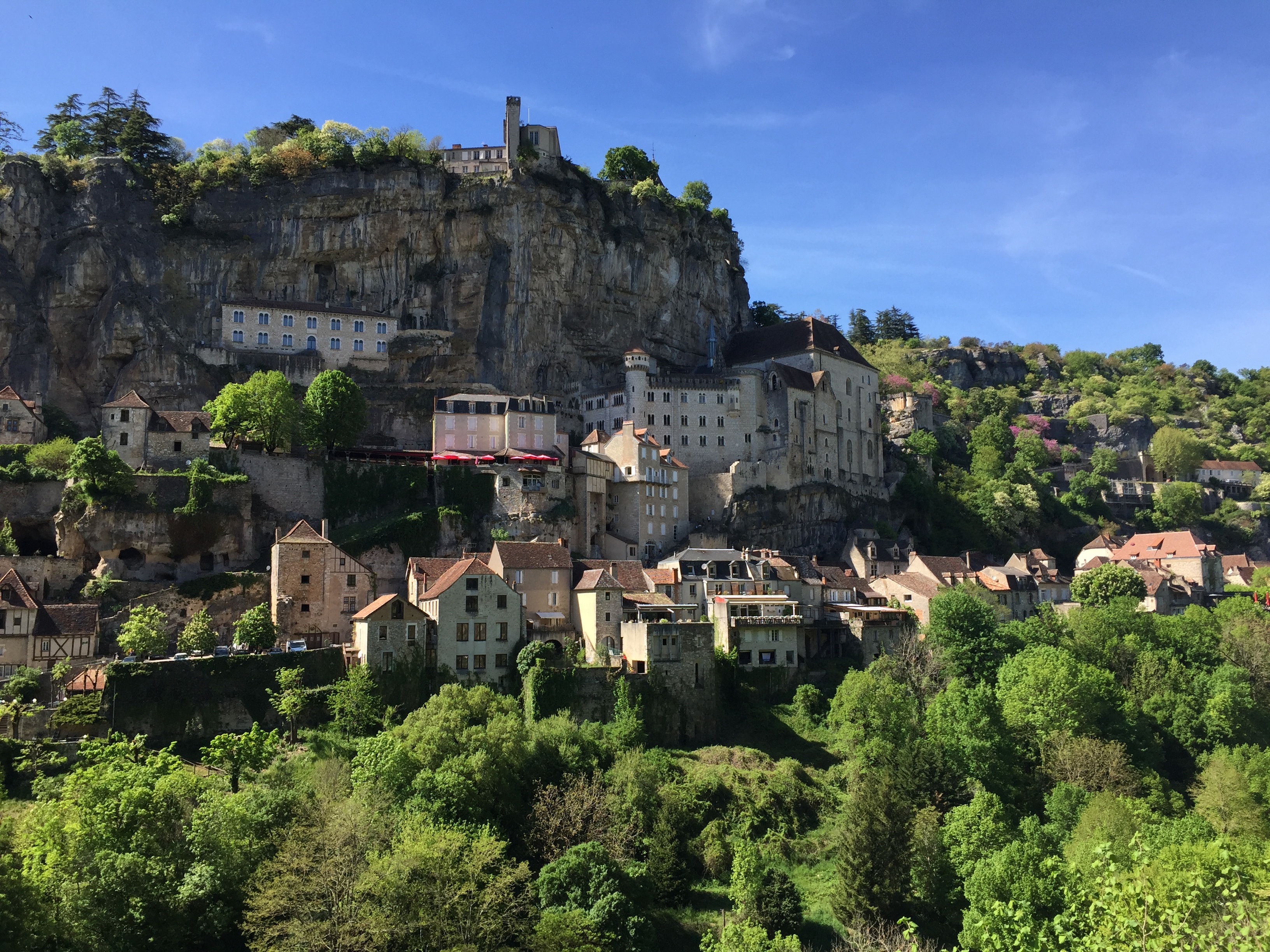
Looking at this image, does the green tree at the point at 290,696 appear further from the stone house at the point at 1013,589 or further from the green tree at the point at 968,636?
the stone house at the point at 1013,589

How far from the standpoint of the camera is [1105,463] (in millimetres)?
111438

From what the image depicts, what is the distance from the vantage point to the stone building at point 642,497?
72938mm

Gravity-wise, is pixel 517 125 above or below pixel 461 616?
above

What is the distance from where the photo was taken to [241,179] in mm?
84562

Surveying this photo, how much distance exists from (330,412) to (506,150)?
29083 mm

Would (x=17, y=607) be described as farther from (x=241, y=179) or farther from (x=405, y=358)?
(x=241, y=179)

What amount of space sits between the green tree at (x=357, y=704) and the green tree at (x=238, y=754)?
456cm

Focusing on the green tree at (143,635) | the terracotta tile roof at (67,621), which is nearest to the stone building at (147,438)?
the terracotta tile roof at (67,621)

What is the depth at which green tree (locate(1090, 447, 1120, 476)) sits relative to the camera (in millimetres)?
111062

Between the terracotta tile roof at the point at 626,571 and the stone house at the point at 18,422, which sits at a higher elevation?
the stone house at the point at 18,422

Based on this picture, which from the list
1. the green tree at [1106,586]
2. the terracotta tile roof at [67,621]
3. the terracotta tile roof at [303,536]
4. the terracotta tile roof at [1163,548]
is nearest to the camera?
the terracotta tile roof at [67,621]

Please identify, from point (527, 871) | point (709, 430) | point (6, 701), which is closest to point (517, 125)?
point (709, 430)

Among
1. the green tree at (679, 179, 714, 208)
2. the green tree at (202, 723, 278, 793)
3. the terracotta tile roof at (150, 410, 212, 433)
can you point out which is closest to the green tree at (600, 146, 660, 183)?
the green tree at (679, 179, 714, 208)

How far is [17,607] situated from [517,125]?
174 ft
